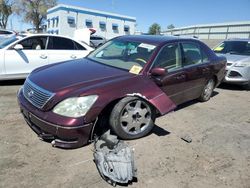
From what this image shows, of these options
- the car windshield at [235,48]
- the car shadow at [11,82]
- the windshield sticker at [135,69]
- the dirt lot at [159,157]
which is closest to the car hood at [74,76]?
the windshield sticker at [135,69]

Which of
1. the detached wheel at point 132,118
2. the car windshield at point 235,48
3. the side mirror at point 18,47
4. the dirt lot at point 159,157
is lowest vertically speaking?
the dirt lot at point 159,157

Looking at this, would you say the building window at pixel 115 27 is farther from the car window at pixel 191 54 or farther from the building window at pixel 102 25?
the car window at pixel 191 54

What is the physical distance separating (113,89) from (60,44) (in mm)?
4452

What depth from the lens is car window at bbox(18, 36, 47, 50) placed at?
7.12m

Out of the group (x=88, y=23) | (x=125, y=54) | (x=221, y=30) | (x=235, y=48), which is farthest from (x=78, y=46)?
(x=88, y=23)

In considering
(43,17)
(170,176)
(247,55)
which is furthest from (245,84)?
(43,17)

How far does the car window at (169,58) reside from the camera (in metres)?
4.63

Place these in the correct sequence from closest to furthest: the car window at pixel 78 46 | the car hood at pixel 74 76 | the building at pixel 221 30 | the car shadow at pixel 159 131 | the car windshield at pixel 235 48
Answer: the car hood at pixel 74 76, the car shadow at pixel 159 131, the car window at pixel 78 46, the car windshield at pixel 235 48, the building at pixel 221 30

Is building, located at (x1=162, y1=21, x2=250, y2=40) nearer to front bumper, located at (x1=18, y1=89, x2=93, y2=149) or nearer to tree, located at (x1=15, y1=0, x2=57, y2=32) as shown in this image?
front bumper, located at (x1=18, y1=89, x2=93, y2=149)

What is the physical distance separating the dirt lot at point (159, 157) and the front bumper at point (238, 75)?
3.06 metres

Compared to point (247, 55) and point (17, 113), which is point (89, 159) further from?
point (247, 55)

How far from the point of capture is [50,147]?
3738 millimetres

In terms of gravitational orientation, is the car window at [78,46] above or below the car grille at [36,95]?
above

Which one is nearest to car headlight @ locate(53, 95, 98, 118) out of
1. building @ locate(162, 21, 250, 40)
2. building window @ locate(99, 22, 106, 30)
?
building @ locate(162, 21, 250, 40)
